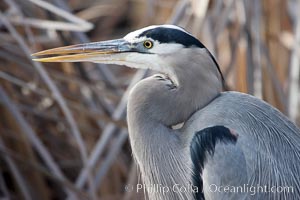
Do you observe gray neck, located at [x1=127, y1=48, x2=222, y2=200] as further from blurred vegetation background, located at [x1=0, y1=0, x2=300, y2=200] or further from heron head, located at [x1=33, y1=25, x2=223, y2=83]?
blurred vegetation background, located at [x1=0, y1=0, x2=300, y2=200]

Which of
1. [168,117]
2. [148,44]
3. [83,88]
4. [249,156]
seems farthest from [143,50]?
[83,88]

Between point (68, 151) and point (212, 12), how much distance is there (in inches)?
37.5

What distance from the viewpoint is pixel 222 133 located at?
104 inches

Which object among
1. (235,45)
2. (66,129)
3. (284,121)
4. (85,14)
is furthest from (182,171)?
(85,14)

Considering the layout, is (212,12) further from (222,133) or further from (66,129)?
(222,133)

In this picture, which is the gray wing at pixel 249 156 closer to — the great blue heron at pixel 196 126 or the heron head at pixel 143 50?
the great blue heron at pixel 196 126

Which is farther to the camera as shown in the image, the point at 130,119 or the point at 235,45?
the point at 235,45

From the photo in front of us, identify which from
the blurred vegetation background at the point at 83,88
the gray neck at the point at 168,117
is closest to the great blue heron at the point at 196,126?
the gray neck at the point at 168,117

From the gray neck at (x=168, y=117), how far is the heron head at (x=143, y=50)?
42 millimetres

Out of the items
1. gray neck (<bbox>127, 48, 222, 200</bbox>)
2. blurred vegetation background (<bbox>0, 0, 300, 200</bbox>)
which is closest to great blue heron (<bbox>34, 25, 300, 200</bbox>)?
gray neck (<bbox>127, 48, 222, 200</bbox>)

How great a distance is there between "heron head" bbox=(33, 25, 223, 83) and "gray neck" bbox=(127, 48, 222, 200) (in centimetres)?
4

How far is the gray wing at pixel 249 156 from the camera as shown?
265 cm

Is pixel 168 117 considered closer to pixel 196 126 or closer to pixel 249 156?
pixel 196 126

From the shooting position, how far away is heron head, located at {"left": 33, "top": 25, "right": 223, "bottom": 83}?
262 cm
